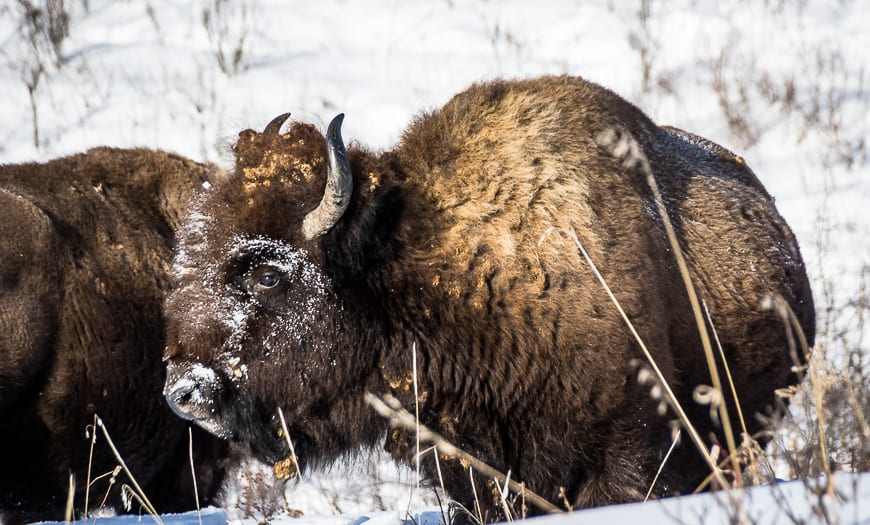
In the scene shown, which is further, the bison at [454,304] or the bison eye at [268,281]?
the bison eye at [268,281]

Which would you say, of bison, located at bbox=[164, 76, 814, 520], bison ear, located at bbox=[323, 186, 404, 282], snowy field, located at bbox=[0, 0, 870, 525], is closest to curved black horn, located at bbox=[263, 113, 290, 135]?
bison, located at bbox=[164, 76, 814, 520]

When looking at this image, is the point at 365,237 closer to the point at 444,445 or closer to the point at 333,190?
the point at 333,190

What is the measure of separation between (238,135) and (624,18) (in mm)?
8416

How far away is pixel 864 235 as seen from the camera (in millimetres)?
8078

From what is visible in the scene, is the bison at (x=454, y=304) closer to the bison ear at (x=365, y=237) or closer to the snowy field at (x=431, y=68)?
the bison ear at (x=365, y=237)

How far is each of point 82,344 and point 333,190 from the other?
6.34 feet

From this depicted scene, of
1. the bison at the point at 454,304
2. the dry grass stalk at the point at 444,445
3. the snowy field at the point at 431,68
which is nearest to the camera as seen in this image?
the dry grass stalk at the point at 444,445

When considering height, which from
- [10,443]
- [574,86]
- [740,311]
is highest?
[574,86]

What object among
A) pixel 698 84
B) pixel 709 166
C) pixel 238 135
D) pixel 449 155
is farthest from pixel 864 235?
pixel 238 135

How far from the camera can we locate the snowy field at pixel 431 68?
9.72 metres

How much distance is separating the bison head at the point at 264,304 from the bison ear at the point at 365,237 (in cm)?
5

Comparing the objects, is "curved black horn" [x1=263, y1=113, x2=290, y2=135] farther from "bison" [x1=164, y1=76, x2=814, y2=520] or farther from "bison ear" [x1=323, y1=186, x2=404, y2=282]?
"bison ear" [x1=323, y1=186, x2=404, y2=282]

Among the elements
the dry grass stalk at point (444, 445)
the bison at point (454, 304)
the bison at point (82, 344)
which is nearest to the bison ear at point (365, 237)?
the bison at point (454, 304)

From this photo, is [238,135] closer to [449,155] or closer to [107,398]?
[449,155]
